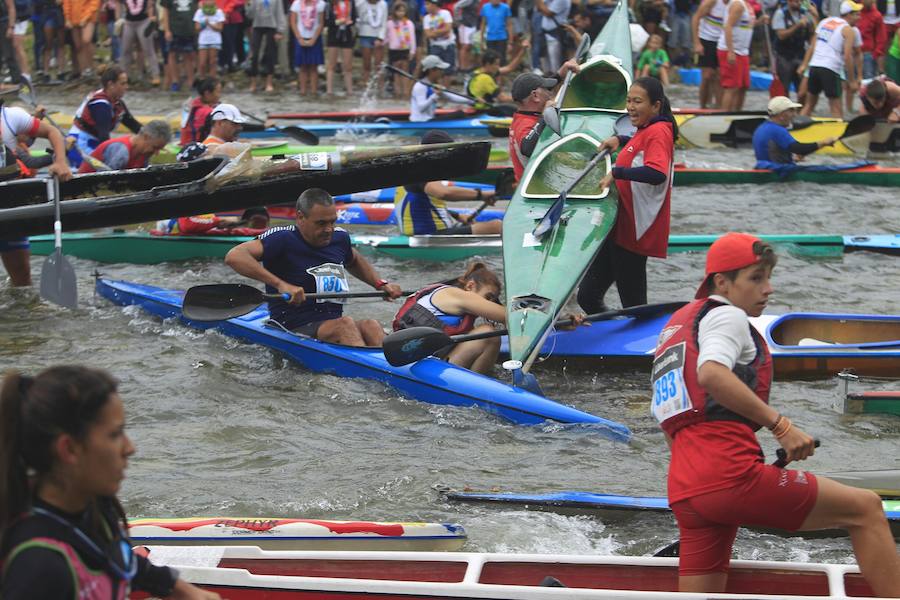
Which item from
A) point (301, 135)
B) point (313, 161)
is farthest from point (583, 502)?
point (301, 135)

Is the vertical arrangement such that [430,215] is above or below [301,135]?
below

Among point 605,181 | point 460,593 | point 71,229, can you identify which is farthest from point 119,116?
point 460,593

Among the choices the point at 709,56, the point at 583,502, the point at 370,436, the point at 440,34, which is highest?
the point at 440,34

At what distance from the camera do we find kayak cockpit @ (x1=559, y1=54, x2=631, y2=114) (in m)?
10.2

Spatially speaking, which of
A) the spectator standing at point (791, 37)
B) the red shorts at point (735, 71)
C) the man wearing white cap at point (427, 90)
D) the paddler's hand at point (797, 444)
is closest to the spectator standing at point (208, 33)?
the man wearing white cap at point (427, 90)

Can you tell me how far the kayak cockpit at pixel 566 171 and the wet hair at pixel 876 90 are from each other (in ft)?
20.1

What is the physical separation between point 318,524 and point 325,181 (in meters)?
4.96

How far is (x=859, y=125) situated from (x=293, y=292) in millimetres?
9081

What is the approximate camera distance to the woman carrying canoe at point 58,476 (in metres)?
2.60

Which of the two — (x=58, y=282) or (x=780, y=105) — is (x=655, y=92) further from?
(x=780, y=105)

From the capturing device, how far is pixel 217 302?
8117mm

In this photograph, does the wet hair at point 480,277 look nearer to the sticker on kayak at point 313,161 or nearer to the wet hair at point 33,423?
the sticker on kayak at point 313,161

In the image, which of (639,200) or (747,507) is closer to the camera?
(747,507)

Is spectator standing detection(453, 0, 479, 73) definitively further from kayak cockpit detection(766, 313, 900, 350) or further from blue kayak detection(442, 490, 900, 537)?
blue kayak detection(442, 490, 900, 537)
